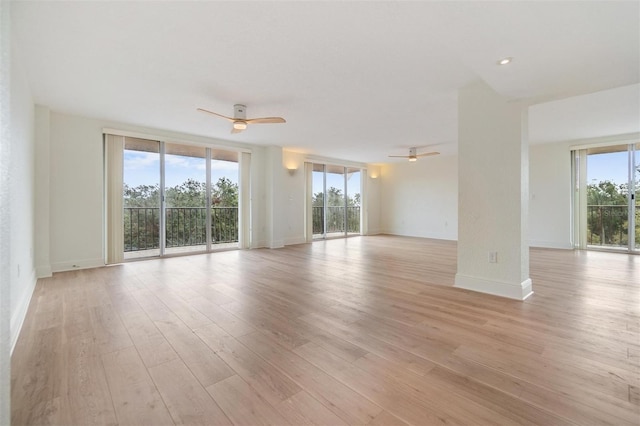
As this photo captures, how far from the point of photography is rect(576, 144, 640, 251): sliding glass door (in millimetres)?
5895

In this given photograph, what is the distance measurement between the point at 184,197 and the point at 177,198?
147mm

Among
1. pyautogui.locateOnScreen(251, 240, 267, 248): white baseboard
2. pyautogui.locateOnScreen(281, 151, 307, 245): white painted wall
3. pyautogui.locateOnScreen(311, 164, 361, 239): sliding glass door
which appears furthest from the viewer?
pyautogui.locateOnScreen(311, 164, 361, 239): sliding glass door

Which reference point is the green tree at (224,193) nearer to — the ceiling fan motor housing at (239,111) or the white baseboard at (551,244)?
the ceiling fan motor housing at (239,111)

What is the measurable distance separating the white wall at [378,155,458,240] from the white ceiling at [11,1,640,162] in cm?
411

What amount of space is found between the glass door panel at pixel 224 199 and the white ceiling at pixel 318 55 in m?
2.02

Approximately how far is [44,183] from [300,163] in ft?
16.9

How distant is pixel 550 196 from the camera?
6.75 m

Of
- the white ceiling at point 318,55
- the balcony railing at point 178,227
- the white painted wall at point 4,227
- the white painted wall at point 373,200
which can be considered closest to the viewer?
the white painted wall at point 4,227

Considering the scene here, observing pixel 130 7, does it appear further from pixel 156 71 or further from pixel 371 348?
pixel 371 348

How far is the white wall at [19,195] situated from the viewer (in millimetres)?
2391

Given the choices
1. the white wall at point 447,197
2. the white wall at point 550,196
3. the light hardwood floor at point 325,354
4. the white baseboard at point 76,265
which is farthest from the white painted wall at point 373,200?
the white baseboard at point 76,265

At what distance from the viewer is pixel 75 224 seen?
14.7 feet

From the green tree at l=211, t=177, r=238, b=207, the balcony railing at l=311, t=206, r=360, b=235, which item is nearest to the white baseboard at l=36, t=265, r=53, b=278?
the green tree at l=211, t=177, r=238, b=207

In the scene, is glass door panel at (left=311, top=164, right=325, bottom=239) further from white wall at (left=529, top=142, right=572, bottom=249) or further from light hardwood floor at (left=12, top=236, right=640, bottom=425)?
white wall at (left=529, top=142, right=572, bottom=249)
